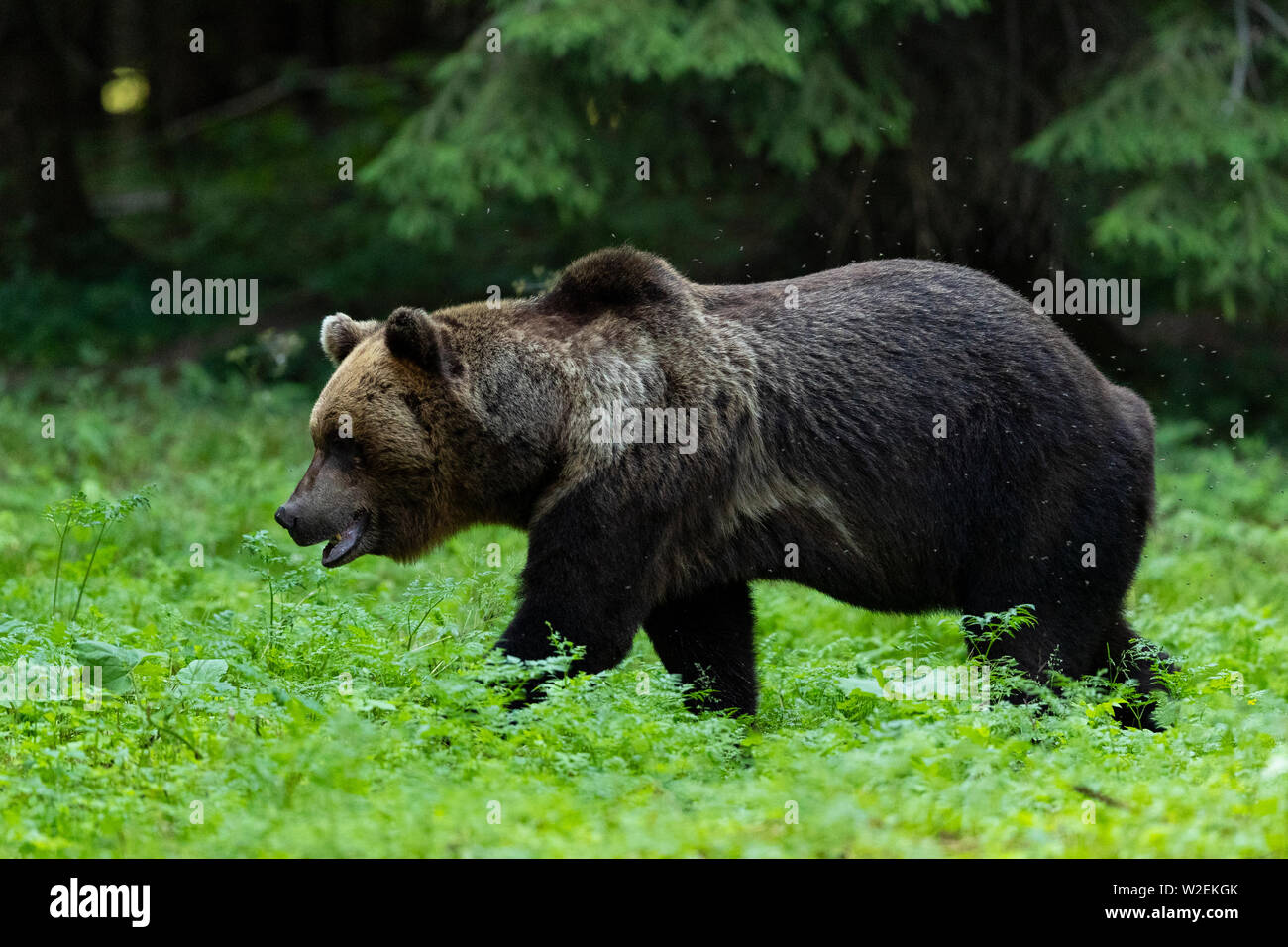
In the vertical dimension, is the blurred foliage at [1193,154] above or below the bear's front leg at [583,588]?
above

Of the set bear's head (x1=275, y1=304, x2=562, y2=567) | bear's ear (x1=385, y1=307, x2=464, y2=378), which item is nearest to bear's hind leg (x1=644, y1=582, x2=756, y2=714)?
bear's head (x1=275, y1=304, x2=562, y2=567)

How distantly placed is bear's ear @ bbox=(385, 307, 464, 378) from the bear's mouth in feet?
2.26

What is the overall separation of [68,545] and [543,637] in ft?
15.6

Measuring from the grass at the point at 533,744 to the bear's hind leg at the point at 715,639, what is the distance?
0.70 ft

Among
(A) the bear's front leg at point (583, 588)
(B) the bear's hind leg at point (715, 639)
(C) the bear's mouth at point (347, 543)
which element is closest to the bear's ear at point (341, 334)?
(C) the bear's mouth at point (347, 543)

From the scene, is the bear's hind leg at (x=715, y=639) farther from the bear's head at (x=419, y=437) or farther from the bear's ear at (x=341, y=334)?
the bear's ear at (x=341, y=334)

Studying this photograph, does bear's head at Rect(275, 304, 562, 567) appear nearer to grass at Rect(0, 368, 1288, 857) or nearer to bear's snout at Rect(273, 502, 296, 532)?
bear's snout at Rect(273, 502, 296, 532)

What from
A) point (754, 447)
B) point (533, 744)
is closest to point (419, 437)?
point (754, 447)

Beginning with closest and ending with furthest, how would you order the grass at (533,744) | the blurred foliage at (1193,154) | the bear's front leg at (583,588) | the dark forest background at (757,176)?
the grass at (533,744) < the bear's front leg at (583,588) < the blurred foliage at (1193,154) < the dark forest background at (757,176)

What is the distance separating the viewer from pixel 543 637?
5992mm

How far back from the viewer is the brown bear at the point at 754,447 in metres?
6.30

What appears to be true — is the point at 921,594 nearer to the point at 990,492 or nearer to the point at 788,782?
the point at 990,492
